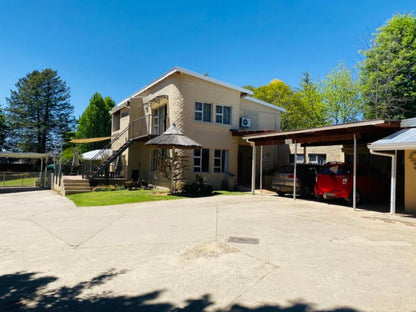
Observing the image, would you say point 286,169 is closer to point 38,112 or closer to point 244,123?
point 244,123

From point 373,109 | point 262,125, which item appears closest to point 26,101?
point 262,125

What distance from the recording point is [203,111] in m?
18.6

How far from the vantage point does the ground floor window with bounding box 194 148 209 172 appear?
18250 millimetres

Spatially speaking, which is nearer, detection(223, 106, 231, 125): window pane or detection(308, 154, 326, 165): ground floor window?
detection(223, 106, 231, 125): window pane

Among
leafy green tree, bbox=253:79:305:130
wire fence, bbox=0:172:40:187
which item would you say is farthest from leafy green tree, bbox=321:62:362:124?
wire fence, bbox=0:172:40:187

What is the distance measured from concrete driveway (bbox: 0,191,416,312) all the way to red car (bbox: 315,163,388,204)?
256 centimetres

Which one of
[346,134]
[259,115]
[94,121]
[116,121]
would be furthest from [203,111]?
[94,121]

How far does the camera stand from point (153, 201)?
13.8 meters

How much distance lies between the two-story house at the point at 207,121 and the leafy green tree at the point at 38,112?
3158cm

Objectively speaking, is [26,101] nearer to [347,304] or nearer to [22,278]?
[22,278]

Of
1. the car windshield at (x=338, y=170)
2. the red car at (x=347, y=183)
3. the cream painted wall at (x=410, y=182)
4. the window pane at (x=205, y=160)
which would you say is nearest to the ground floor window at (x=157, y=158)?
the window pane at (x=205, y=160)

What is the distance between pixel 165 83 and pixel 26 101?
37319 mm

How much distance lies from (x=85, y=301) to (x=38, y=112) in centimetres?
5111

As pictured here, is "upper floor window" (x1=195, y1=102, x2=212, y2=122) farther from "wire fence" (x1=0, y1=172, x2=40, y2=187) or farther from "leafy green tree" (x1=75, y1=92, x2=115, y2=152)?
"leafy green tree" (x1=75, y1=92, x2=115, y2=152)
